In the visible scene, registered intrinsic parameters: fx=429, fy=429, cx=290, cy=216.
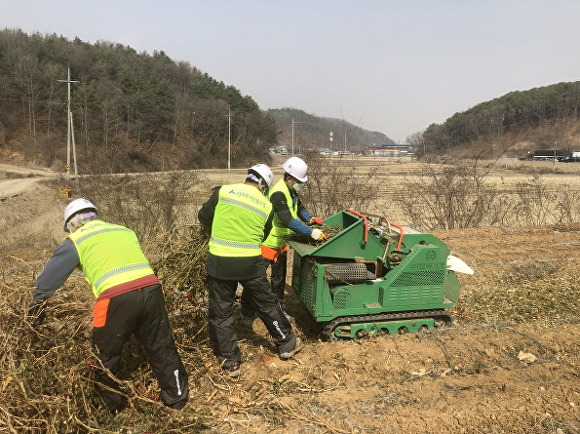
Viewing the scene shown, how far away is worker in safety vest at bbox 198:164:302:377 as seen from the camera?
13.6ft

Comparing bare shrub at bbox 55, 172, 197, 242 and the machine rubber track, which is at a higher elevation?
bare shrub at bbox 55, 172, 197, 242

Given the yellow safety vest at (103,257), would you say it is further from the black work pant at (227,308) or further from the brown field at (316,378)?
the black work pant at (227,308)

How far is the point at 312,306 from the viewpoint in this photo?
5055 millimetres

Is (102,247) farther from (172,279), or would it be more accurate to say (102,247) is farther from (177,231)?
(177,231)

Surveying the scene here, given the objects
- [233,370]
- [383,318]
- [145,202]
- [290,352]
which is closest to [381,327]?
[383,318]

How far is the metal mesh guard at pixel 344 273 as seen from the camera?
491 centimetres

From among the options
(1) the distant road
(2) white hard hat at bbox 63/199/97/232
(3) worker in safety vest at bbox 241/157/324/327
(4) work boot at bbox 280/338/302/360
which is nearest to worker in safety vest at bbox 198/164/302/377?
(4) work boot at bbox 280/338/302/360

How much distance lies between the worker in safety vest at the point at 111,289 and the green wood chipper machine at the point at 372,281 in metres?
Answer: 1.98

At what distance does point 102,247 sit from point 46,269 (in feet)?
1.42

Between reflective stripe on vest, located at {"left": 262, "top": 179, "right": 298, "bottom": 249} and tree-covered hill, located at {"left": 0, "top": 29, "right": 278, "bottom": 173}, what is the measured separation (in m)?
34.7

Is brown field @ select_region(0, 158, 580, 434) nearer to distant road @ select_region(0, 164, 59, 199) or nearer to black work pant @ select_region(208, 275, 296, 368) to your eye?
black work pant @ select_region(208, 275, 296, 368)

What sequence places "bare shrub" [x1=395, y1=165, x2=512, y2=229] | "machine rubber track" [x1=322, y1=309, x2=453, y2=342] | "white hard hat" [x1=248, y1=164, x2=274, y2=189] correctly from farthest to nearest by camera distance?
1. "bare shrub" [x1=395, y1=165, x2=512, y2=229]
2. "machine rubber track" [x1=322, y1=309, x2=453, y2=342]
3. "white hard hat" [x1=248, y1=164, x2=274, y2=189]

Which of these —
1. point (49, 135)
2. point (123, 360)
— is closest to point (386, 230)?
point (123, 360)

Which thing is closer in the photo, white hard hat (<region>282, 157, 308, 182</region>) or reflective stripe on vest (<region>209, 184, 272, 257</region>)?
reflective stripe on vest (<region>209, 184, 272, 257</region>)
